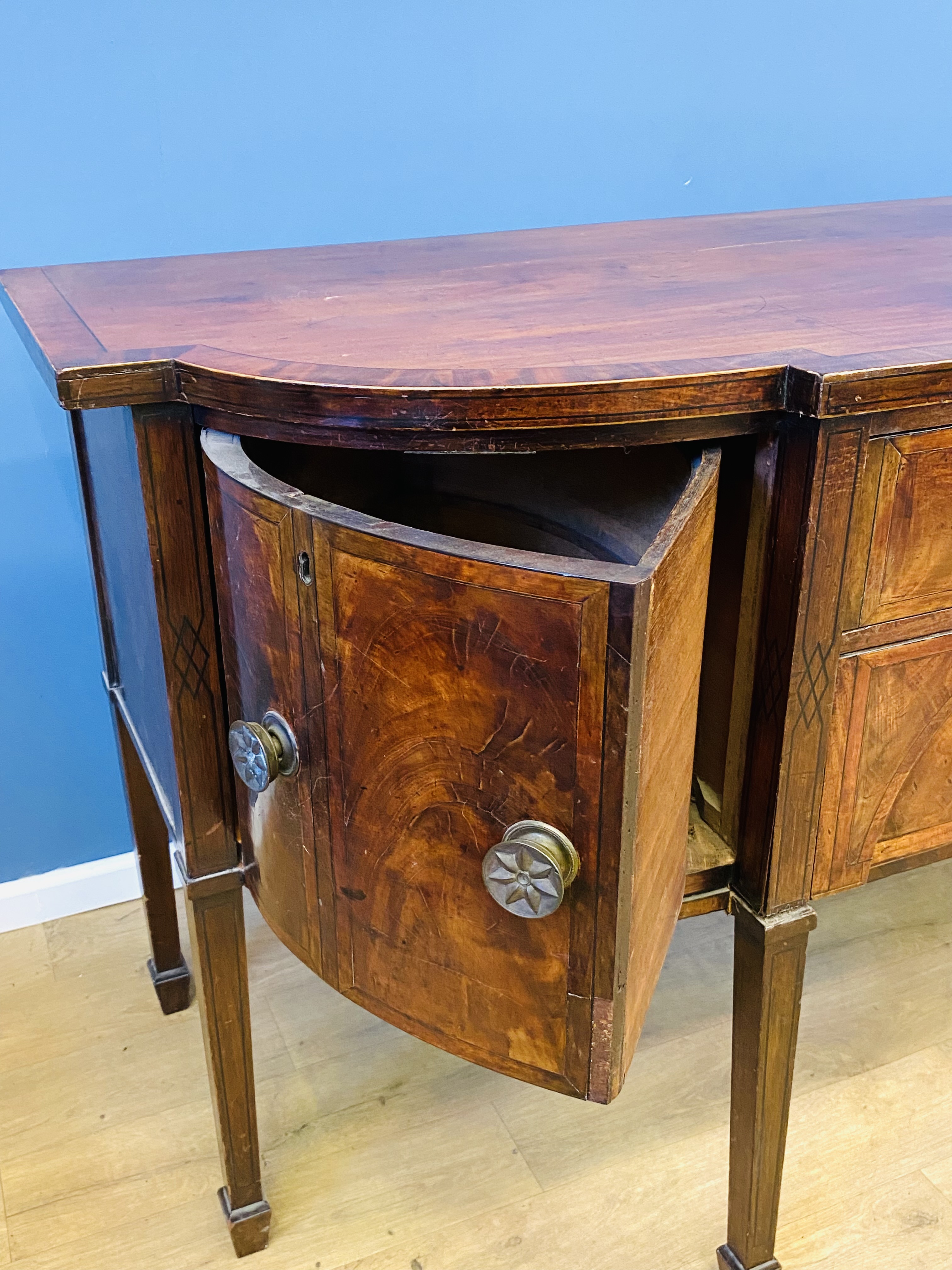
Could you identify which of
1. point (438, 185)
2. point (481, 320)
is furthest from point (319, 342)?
point (438, 185)

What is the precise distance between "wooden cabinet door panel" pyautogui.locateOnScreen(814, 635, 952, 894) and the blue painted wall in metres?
0.82

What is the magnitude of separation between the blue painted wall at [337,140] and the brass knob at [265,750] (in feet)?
2.21

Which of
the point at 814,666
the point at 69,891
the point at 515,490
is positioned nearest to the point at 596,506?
the point at 515,490

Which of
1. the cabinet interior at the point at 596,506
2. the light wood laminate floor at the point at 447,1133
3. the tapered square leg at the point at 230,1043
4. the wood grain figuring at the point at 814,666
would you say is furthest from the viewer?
the light wood laminate floor at the point at 447,1133

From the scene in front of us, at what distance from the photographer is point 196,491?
76 cm

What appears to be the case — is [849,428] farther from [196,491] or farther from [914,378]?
[196,491]

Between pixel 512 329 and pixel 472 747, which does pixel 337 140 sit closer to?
pixel 512 329

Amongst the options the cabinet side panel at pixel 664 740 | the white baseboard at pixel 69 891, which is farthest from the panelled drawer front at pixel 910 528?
the white baseboard at pixel 69 891

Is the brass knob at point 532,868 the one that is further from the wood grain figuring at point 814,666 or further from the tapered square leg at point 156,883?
the tapered square leg at point 156,883

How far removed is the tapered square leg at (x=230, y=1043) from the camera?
2.94 ft

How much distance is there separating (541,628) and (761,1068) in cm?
50

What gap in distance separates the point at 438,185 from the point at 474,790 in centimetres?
91

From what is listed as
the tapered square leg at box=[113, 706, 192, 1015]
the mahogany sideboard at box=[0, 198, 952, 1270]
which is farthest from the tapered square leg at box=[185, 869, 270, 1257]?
the tapered square leg at box=[113, 706, 192, 1015]

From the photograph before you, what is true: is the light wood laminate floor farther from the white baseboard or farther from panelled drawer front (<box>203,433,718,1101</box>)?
panelled drawer front (<box>203,433,718,1101</box>)
